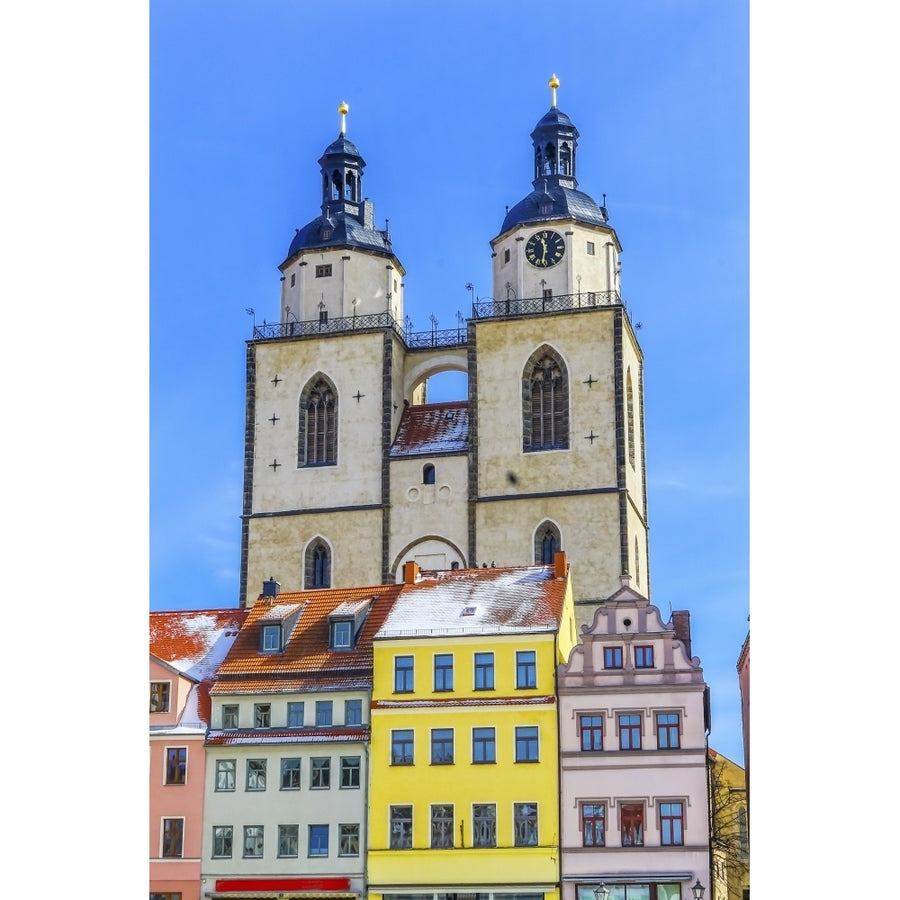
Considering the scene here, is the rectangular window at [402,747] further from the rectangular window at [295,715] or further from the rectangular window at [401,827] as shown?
the rectangular window at [295,715]

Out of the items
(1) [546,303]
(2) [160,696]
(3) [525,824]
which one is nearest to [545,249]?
(1) [546,303]

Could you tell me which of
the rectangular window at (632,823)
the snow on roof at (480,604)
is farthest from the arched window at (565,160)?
the rectangular window at (632,823)

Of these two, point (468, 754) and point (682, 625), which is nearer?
point (468, 754)

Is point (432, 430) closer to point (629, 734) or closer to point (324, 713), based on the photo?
point (324, 713)

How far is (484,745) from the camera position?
3634 centimetres

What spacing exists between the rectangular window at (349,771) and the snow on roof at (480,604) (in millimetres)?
2654

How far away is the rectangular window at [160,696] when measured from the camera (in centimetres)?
3859

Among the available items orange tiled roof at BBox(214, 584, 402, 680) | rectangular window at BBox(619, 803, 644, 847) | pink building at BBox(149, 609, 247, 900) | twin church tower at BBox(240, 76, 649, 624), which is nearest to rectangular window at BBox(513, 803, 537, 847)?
rectangular window at BBox(619, 803, 644, 847)

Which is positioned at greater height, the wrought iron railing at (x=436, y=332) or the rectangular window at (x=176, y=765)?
the wrought iron railing at (x=436, y=332)

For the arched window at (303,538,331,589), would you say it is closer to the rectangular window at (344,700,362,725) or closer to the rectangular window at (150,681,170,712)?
the rectangular window at (150,681,170,712)

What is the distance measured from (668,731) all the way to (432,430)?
25.4m
